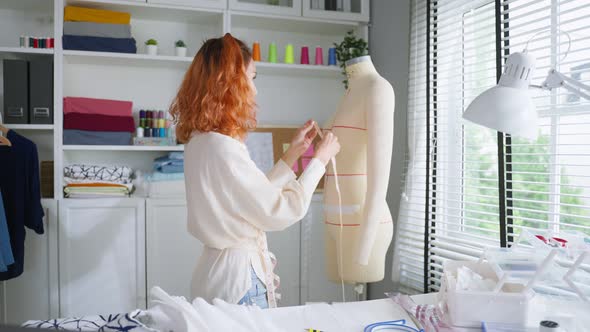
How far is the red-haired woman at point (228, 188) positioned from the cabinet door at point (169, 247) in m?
1.22

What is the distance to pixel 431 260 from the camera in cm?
255

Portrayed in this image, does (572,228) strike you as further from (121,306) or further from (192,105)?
(121,306)

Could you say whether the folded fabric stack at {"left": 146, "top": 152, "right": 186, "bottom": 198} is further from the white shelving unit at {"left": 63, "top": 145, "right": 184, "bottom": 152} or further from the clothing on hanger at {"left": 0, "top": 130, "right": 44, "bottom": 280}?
the clothing on hanger at {"left": 0, "top": 130, "right": 44, "bottom": 280}

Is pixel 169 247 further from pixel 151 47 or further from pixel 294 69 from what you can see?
pixel 294 69

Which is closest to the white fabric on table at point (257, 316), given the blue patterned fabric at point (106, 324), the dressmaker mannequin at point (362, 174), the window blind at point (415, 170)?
the blue patterned fabric at point (106, 324)

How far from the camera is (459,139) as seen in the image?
2500 millimetres

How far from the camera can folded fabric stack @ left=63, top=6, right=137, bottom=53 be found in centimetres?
267

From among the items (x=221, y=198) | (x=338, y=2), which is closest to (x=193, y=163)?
(x=221, y=198)

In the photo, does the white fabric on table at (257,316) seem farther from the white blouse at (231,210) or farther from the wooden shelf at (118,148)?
the wooden shelf at (118,148)

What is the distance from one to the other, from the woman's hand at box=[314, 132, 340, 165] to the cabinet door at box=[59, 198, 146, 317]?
1.42 metres

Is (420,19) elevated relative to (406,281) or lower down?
elevated

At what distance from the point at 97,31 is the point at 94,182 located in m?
0.84

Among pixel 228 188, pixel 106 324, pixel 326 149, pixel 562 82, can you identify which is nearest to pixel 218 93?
pixel 228 188

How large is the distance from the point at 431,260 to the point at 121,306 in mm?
1715
